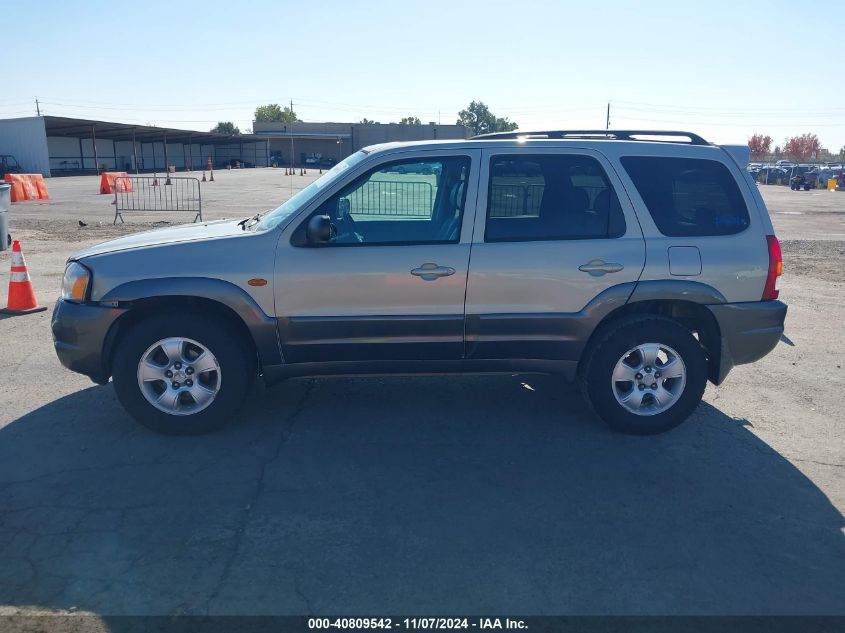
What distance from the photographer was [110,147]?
63.2 metres

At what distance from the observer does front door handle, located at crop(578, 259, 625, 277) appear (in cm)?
462

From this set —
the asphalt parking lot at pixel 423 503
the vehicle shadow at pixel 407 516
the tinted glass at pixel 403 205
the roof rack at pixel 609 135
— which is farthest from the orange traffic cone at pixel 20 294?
the roof rack at pixel 609 135

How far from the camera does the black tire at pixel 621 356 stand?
4715mm

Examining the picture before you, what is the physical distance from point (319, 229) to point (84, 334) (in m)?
1.73

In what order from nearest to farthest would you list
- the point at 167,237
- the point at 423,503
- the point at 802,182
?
1. the point at 423,503
2. the point at 167,237
3. the point at 802,182

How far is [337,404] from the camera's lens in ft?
17.5

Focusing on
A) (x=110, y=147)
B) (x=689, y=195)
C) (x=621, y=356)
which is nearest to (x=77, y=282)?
(x=621, y=356)

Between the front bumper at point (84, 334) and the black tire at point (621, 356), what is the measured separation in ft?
10.6

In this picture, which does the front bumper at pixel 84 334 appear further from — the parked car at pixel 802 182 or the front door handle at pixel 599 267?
the parked car at pixel 802 182

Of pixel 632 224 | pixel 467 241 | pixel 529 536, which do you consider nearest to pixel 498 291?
pixel 467 241

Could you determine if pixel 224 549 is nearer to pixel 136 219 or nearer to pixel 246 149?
pixel 136 219

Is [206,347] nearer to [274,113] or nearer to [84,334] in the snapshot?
[84,334]

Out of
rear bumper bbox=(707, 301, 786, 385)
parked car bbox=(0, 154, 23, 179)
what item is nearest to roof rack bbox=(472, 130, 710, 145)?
rear bumper bbox=(707, 301, 786, 385)

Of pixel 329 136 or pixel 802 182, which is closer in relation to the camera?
pixel 802 182
